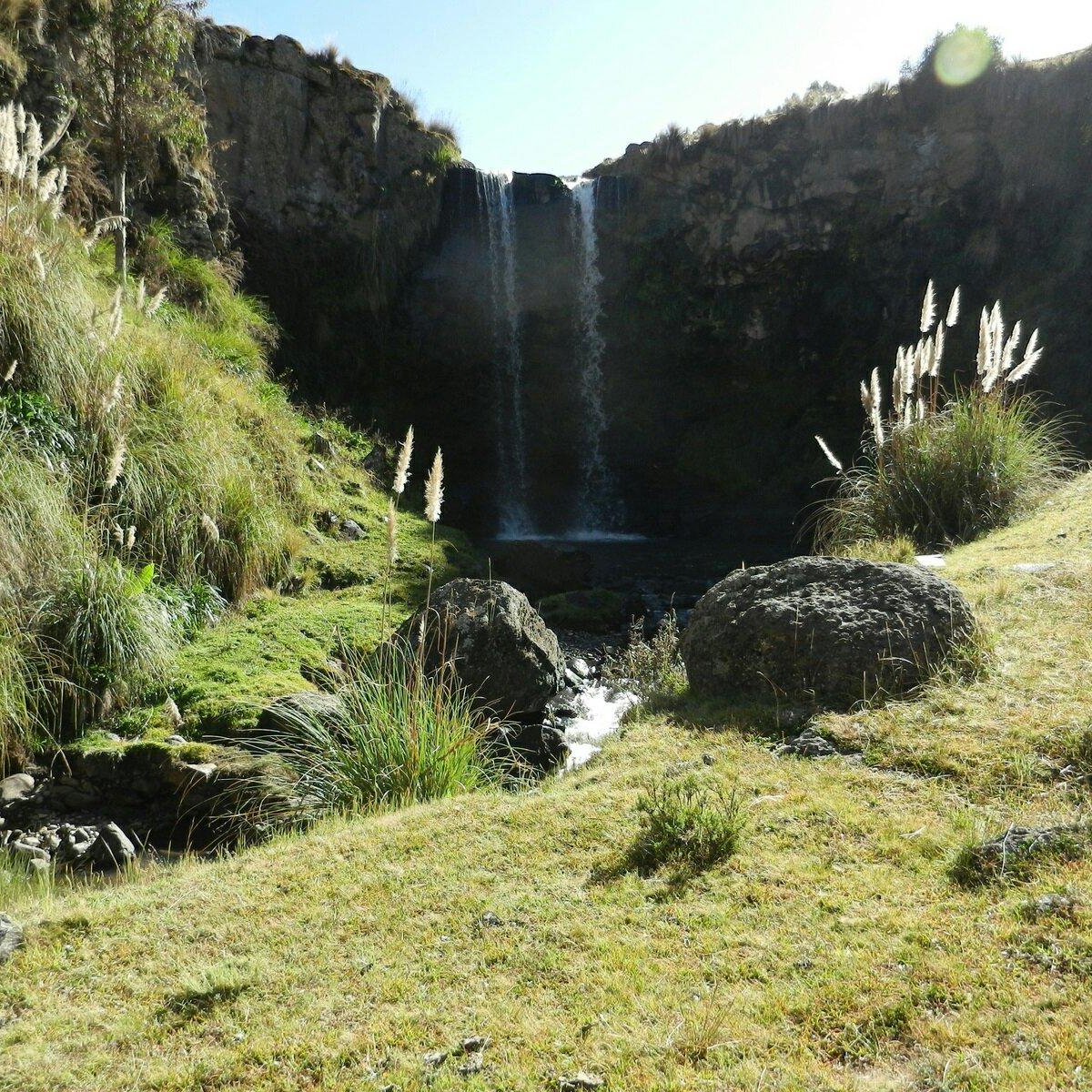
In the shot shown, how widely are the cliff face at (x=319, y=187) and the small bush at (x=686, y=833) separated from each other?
13.6 metres

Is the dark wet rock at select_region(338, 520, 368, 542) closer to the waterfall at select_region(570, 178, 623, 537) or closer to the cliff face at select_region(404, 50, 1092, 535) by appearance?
the cliff face at select_region(404, 50, 1092, 535)

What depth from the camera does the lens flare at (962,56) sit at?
14867 millimetres

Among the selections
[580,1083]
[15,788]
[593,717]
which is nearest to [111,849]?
[15,788]

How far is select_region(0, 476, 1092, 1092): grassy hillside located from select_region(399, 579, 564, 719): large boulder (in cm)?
226

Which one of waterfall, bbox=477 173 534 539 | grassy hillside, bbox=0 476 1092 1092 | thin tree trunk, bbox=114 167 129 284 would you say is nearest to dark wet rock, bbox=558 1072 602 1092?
grassy hillside, bbox=0 476 1092 1092

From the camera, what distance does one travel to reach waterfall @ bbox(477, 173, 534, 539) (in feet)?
57.3

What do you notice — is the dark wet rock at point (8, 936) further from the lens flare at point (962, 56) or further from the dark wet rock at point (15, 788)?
the lens flare at point (962, 56)

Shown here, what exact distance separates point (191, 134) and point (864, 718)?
11937 mm

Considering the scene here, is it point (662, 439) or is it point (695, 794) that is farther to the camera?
point (662, 439)

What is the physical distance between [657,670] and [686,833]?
8.24 feet

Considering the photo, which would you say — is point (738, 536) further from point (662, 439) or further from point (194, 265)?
point (194, 265)

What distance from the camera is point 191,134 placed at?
37.7 ft

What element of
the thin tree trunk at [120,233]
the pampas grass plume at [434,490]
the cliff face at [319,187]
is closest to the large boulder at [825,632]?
the pampas grass plume at [434,490]

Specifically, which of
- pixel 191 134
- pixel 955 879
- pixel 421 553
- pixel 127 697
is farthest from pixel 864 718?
pixel 191 134
